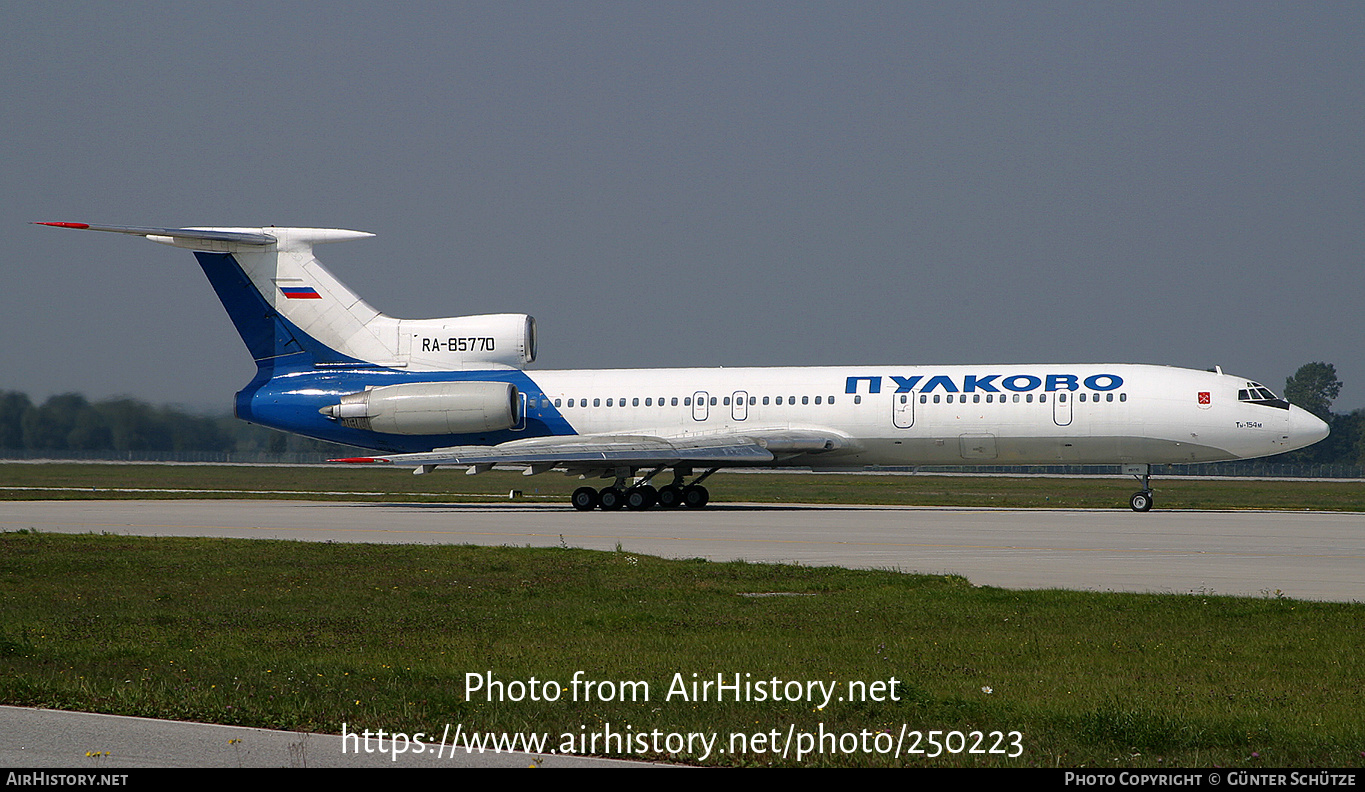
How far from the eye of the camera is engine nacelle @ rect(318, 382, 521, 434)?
34.6 meters

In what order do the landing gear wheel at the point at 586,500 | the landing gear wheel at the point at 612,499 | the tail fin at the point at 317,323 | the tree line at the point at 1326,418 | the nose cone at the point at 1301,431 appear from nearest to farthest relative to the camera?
the nose cone at the point at 1301,431, the landing gear wheel at the point at 586,500, the landing gear wheel at the point at 612,499, the tail fin at the point at 317,323, the tree line at the point at 1326,418

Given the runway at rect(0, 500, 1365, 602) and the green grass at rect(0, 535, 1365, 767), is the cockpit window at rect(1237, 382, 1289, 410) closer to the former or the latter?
the runway at rect(0, 500, 1365, 602)

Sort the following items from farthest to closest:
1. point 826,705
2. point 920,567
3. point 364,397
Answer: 1. point 364,397
2. point 920,567
3. point 826,705

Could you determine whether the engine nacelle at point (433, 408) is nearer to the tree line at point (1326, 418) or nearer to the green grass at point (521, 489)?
the green grass at point (521, 489)

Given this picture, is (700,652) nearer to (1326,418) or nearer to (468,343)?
(468,343)

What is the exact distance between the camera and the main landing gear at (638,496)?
33.1m

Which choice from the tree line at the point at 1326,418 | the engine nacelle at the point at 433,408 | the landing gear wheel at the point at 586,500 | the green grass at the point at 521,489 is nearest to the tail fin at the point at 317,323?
the engine nacelle at the point at 433,408

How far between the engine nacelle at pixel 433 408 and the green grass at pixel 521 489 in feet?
22.6

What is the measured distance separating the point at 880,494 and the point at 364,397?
66.2 ft

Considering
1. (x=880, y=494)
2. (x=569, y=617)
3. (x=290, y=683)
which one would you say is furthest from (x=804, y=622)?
(x=880, y=494)

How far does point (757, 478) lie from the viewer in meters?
61.7

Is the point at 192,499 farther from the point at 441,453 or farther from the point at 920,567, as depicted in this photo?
the point at 920,567

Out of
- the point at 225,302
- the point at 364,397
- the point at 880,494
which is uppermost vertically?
the point at 225,302

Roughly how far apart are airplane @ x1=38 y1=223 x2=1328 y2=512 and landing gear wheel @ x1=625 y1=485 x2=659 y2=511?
58mm
